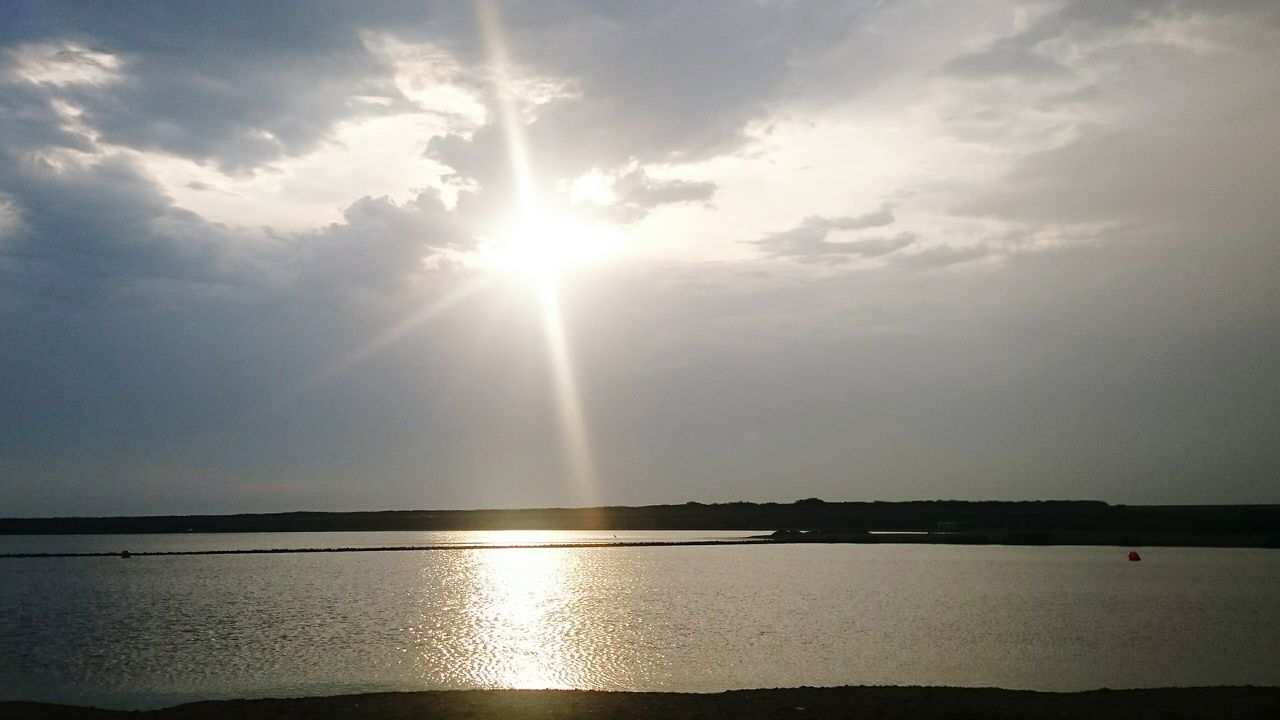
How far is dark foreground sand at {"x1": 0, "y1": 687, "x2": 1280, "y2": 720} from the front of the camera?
1839 cm

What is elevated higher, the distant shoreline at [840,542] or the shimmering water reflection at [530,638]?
the distant shoreline at [840,542]

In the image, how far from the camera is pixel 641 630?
3366 centimetres

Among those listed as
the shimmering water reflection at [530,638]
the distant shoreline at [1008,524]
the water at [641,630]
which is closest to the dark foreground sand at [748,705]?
the water at [641,630]

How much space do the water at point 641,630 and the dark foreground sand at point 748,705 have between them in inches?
104

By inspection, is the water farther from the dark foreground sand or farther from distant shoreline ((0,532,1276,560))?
distant shoreline ((0,532,1276,560))

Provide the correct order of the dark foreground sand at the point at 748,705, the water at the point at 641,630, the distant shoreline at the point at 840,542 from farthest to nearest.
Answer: the distant shoreline at the point at 840,542 → the water at the point at 641,630 → the dark foreground sand at the point at 748,705

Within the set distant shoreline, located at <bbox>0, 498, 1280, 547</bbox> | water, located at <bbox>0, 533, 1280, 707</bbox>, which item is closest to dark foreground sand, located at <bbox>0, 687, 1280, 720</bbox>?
water, located at <bbox>0, 533, 1280, 707</bbox>

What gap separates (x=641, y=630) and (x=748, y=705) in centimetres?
1481

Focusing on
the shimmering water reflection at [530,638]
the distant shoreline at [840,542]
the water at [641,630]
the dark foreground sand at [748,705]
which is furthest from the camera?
the distant shoreline at [840,542]

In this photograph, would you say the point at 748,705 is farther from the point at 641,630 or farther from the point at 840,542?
the point at 840,542

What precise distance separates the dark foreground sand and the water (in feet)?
8.65

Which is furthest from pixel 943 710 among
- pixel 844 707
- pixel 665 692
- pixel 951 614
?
pixel 951 614

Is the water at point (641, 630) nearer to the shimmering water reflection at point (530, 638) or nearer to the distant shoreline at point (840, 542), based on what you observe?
the shimmering water reflection at point (530, 638)

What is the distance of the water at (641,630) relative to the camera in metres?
24.5
